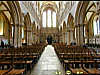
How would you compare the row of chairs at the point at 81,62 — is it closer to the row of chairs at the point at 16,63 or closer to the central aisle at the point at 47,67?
the central aisle at the point at 47,67

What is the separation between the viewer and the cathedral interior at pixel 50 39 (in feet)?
19.0

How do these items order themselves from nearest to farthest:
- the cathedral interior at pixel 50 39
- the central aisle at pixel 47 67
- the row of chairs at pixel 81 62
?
the row of chairs at pixel 81 62 < the central aisle at pixel 47 67 < the cathedral interior at pixel 50 39

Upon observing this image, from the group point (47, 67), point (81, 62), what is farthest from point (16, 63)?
point (81, 62)

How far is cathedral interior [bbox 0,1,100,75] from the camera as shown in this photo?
19.0 ft

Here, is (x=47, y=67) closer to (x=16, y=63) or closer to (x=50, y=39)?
(x=16, y=63)

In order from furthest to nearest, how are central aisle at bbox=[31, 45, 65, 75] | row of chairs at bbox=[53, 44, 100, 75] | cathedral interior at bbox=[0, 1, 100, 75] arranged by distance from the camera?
1. cathedral interior at bbox=[0, 1, 100, 75]
2. central aisle at bbox=[31, 45, 65, 75]
3. row of chairs at bbox=[53, 44, 100, 75]

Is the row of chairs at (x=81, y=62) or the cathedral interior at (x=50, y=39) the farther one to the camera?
the cathedral interior at (x=50, y=39)

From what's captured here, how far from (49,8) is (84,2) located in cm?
3158

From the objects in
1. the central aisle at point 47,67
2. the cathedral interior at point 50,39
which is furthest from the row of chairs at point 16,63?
the central aisle at point 47,67

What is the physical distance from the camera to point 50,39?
4428 centimetres

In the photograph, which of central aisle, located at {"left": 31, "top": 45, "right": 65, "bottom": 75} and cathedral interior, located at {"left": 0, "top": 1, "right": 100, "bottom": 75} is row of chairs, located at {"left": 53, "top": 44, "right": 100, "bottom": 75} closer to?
cathedral interior, located at {"left": 0, "top": 1, "right": 100, "bottom": 75}

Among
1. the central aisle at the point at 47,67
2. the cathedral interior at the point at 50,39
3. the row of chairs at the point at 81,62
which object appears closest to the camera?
the row of chairs at the point at 81,62

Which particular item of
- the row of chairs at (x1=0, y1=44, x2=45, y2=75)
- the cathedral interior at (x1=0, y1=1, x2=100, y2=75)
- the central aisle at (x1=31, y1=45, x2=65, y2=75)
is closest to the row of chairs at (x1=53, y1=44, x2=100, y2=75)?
the cathedral interior at (x1=0, y1=1, x2=100, y2=75)

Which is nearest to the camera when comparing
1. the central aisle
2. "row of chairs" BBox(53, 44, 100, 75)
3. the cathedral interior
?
"row of chairs" BBox(53, 44, 100, 75)
